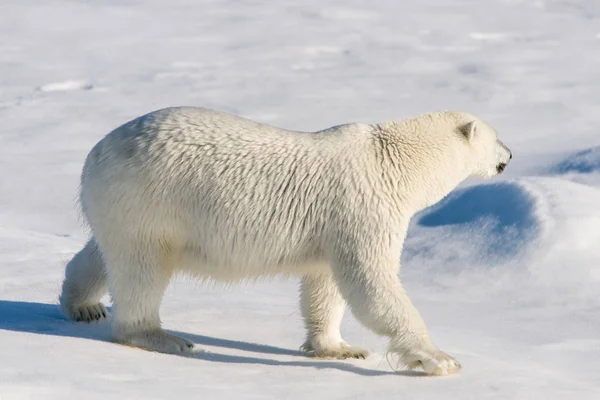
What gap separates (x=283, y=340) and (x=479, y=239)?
2.77 metres

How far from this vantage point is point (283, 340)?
19.3ft

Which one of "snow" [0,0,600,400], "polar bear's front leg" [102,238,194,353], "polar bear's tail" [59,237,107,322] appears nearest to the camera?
"snow" [0,0,600,400]

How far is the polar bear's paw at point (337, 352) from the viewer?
5.55 meters

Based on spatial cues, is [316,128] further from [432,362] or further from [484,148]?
[432,362]

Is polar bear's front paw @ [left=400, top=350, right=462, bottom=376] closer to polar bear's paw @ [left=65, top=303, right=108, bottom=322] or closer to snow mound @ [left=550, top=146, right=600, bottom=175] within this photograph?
polar bear's paw @ [left=65, top=303, right=108, bottom=322]

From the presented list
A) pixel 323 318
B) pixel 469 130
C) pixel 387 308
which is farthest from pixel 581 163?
pixel 387 308

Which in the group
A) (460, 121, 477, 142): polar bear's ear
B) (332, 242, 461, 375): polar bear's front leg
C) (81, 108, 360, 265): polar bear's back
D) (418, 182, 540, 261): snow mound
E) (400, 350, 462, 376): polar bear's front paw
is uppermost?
(460, 121, 477, 142): polar bear's ear

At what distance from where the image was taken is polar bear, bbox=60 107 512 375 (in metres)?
5.13

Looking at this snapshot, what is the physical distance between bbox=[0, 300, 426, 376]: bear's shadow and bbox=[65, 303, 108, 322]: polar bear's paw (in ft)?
0.15

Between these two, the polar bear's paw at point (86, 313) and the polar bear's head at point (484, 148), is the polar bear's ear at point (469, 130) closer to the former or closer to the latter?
the polar bear's head at point (484, 148)

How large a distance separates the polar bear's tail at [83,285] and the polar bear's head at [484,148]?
207cm

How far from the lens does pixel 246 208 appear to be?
525 cm

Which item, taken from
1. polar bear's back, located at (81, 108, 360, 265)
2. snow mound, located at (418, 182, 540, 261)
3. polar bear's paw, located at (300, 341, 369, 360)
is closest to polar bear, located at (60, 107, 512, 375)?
polar bear's back, located at (81, 108, 360, 265)

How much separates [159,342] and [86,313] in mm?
733
